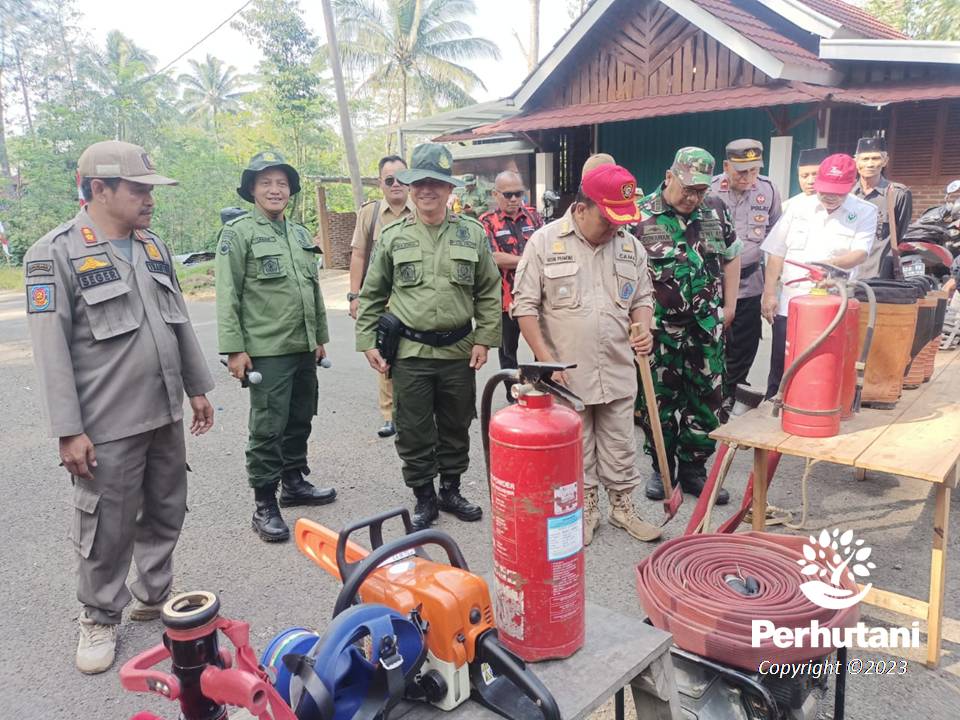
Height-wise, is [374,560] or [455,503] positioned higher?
[374,560]

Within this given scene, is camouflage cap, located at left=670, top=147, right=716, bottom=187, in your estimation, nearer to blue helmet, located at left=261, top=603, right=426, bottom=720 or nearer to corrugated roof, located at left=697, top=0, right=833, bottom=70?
blue helmet, located at left=261, top=603, right=426, bottom=720

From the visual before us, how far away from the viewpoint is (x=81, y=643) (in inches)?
107

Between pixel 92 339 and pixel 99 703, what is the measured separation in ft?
4.27

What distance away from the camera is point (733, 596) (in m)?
2.04

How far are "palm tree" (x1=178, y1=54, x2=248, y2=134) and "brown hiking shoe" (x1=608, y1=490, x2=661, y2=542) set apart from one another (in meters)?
49.2

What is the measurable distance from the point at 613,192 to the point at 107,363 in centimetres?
211

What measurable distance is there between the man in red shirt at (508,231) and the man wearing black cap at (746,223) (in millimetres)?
1510

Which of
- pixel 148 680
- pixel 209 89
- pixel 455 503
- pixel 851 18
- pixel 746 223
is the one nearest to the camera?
pixel 148 680

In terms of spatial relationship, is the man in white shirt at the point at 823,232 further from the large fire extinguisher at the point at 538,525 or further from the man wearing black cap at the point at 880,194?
the large fire extinguisher at the point at 538,525

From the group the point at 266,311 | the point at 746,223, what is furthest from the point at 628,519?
the point at 746,223

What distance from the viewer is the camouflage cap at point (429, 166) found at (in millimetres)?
3352

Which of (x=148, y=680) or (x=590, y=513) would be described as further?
(x=590, y=513)

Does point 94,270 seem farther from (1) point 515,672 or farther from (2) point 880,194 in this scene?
(2) point 880,194

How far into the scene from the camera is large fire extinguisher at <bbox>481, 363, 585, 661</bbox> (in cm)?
160
